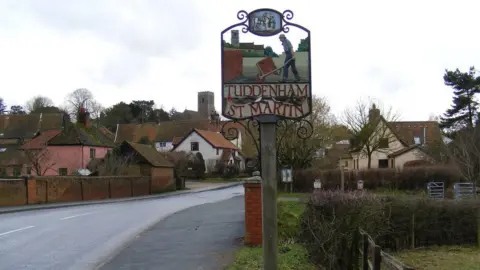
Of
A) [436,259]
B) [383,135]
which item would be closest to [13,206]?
[436,259]

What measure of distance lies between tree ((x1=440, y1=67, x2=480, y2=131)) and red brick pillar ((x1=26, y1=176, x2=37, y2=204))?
38549 millimetres

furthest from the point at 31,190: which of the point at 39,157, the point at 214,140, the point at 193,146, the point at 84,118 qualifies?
the point at 214,140

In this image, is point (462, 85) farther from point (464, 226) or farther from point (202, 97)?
point (202, 97)

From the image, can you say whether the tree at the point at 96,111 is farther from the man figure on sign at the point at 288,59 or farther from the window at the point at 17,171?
the man figure on sign at the point at 288,59

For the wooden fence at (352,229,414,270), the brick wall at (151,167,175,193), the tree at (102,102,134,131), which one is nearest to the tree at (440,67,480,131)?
the brick wall at (151,167,175,193)

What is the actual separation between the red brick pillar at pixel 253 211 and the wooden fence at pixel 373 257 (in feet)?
12.4

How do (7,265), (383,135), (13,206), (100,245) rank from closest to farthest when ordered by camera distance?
(7,265) → (100,245) → (13,206) → (383,135)

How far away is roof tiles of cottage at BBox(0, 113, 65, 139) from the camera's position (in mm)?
67125

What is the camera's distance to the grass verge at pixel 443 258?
1134cm

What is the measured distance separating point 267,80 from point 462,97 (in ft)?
161

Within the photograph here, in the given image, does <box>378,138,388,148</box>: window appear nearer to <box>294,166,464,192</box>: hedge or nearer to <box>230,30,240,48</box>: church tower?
<box>294,166,464,192</box>: hedge

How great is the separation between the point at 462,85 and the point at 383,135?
401 inches

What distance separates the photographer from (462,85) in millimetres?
50062

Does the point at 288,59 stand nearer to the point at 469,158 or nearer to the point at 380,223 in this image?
the point at 380,223
